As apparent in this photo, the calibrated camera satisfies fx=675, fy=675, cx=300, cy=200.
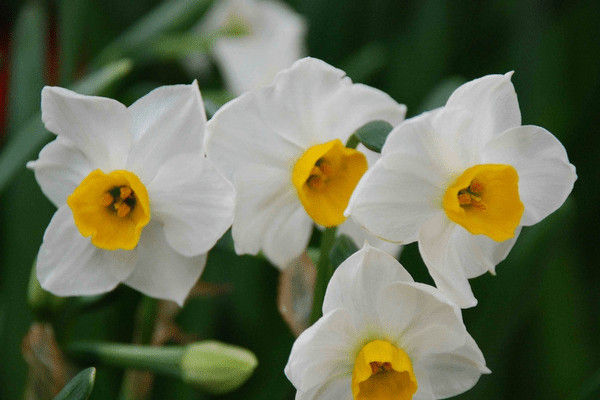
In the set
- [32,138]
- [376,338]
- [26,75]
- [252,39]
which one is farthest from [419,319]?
[252,39]

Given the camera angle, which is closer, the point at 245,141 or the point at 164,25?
the point at 245,141

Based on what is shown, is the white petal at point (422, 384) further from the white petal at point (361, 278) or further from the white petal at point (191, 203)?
the white petal at point (191, 203)

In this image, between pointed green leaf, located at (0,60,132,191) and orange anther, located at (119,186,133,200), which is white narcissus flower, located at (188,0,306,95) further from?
orange anther, located at (119,186,133,200)

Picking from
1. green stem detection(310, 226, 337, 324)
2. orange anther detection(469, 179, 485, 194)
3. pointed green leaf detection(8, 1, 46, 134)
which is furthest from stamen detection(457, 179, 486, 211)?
pointed green leaf detection(8, 1, 46, 134)

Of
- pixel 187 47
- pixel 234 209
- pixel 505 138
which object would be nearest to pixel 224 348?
pixel 234 209

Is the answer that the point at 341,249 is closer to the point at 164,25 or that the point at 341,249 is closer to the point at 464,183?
the point at 464,183

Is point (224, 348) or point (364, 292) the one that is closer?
point (364, 292)

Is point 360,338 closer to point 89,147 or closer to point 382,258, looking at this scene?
point 382,258

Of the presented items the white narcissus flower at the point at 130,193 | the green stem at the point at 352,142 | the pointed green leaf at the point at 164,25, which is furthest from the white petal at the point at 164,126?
the pointed green leaf at the point at 164,25

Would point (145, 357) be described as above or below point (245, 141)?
below
